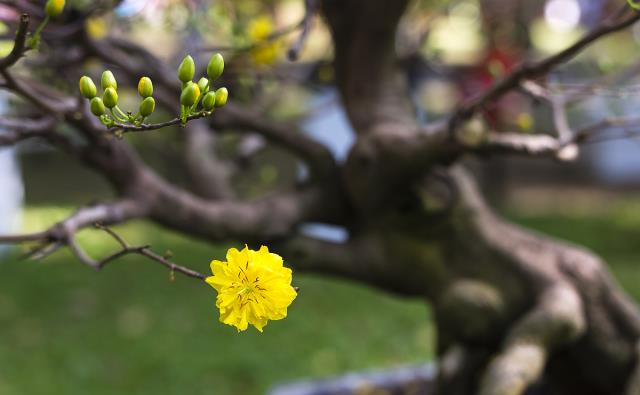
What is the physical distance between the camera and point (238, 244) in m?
2.53

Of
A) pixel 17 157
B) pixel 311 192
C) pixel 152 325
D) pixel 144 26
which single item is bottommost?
pixel 17 157

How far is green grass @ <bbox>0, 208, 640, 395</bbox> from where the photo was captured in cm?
305

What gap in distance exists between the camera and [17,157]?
6957 mm

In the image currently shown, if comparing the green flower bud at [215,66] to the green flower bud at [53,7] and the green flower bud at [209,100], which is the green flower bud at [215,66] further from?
the green flower bud at [53,7]

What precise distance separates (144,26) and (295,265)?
878 mm

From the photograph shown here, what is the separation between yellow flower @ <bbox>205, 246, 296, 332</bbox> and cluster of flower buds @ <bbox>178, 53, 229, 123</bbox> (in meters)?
0.13

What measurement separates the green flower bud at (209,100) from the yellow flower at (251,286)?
13 cm

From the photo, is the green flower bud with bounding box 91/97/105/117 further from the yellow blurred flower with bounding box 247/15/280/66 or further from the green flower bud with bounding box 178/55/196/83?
the yellow blurred flower with bounding box 247/15/280/66

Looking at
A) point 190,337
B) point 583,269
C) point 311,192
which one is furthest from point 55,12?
point 190,337

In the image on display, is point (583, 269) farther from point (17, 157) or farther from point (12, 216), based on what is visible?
point (17, 157)

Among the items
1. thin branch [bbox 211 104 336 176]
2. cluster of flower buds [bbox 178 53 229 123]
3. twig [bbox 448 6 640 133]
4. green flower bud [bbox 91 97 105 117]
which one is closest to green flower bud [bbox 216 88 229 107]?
cluster of flower buds [bbox 178 53 229 123]

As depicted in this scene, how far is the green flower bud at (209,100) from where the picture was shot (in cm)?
66

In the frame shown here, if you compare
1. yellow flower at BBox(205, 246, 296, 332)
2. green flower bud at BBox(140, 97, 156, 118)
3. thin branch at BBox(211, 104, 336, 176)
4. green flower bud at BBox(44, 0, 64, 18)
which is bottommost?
thin branch at BBox(211, 104, 336, 176)

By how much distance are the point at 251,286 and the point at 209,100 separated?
0.56 ft
